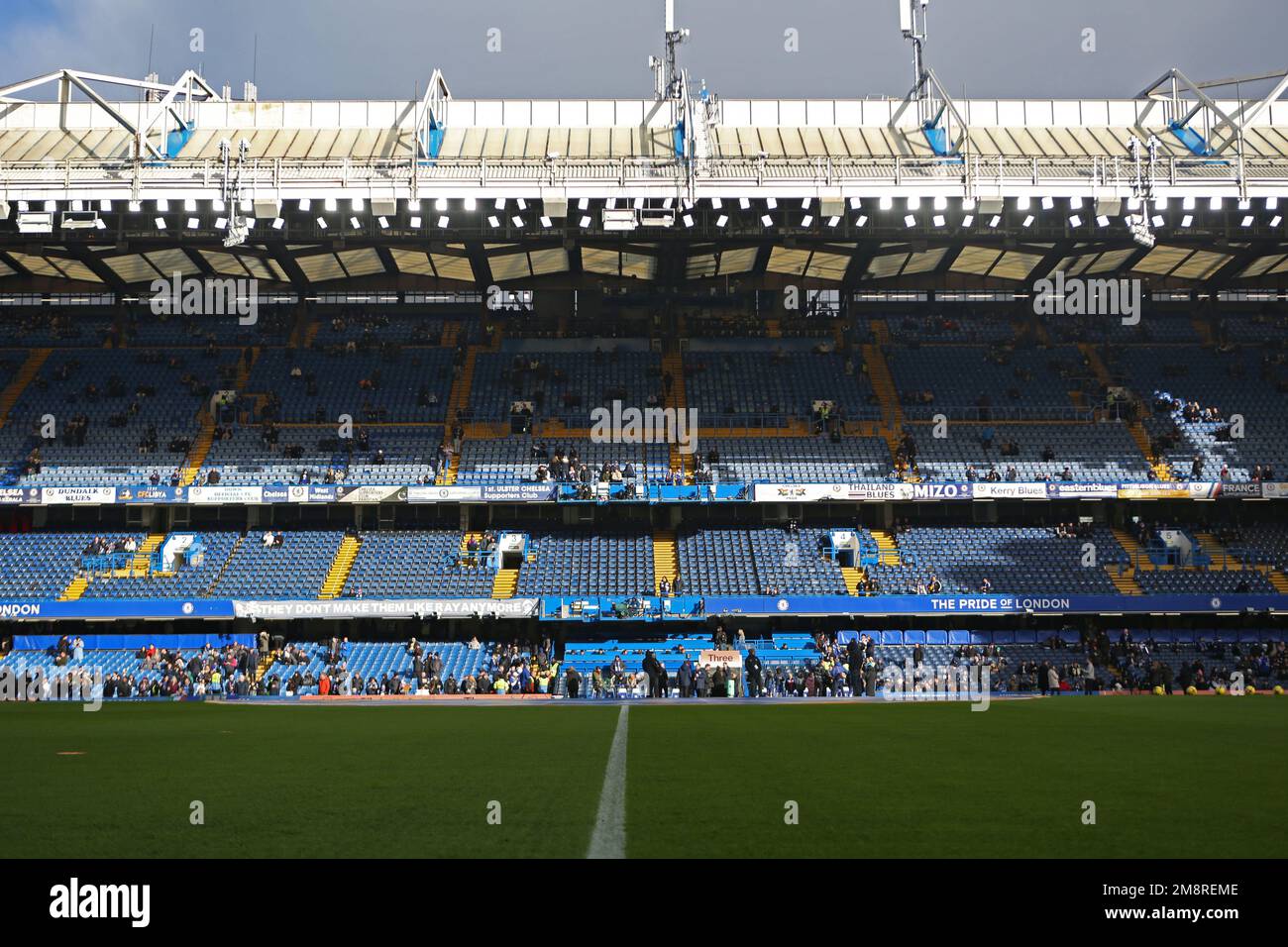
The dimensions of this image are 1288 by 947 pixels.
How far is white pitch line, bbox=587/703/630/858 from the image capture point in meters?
6.17

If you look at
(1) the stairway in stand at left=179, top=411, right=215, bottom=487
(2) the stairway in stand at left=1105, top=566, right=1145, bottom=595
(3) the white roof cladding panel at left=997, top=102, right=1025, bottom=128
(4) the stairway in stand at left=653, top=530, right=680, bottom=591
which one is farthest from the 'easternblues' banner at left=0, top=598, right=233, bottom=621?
(3) the white roof cladding panel at left=997, top=102, right=1025, bottom=128

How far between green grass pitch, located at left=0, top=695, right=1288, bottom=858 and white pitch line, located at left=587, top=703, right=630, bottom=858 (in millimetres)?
83

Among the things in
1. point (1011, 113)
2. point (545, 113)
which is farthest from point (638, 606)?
point (1011, 113)

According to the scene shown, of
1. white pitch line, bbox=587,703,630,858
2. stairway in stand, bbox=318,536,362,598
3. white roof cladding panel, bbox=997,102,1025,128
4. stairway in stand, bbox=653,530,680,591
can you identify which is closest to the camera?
white pitch line, bbox=587,703,630,858

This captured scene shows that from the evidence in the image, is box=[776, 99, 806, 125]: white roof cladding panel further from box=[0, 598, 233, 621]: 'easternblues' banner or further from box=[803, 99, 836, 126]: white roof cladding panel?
box=[0, 598, 233, 621]: 'easternblues' banner

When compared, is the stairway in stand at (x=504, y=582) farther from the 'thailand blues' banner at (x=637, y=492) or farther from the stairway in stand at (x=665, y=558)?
the stairway in stand at (x=665, y=558)

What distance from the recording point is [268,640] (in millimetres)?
39719

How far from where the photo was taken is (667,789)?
8.94 metres

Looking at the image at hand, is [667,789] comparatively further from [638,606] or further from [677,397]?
[677,397]

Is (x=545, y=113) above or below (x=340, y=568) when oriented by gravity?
above

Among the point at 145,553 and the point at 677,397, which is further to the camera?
the point at 677,397

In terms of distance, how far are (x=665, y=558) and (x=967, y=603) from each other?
1078 centimetres

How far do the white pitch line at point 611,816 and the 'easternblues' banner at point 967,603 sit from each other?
27.5 metres
